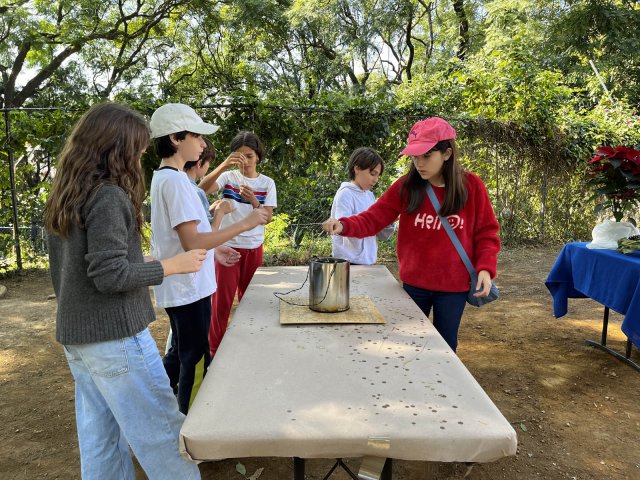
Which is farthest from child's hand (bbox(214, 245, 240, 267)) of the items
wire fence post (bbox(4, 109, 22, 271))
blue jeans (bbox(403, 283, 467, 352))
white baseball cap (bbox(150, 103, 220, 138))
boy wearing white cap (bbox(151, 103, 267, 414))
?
wire fence post (bbox(4, 109, 22, 271))

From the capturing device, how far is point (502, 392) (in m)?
3.08

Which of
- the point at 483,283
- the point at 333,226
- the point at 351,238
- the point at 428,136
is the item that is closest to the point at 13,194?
the point at 351,238

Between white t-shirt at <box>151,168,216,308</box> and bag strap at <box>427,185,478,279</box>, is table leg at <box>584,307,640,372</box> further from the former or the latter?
white t-shirt at <box>151,168,216,308</box>

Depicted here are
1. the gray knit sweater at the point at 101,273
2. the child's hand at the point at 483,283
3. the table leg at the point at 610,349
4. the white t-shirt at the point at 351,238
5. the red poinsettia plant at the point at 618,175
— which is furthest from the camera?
the table leg at the point at 610,349

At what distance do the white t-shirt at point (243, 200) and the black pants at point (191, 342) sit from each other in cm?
101

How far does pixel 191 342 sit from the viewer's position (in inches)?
79.4

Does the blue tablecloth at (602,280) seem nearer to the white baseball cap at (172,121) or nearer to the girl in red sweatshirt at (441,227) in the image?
the girl in red sweatshirt at (441,227)

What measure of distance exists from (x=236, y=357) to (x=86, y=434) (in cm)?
63

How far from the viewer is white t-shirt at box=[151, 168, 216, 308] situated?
5.87 ft

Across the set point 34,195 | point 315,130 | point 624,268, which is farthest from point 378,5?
point 624,268

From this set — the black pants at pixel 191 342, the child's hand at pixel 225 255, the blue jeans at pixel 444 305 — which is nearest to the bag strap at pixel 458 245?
the blue jeans at pixel 444 305

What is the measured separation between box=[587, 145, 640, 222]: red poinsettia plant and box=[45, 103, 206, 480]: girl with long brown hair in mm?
3161

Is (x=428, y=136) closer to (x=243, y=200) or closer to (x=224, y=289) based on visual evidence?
(x=243, y=200)

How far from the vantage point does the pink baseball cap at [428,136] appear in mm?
2025
